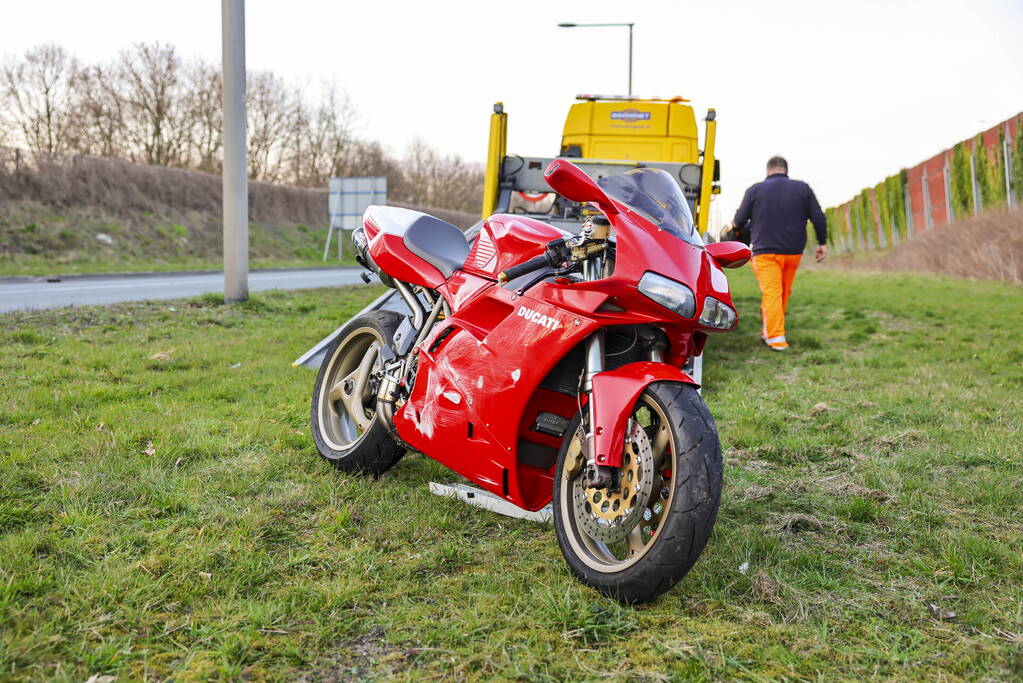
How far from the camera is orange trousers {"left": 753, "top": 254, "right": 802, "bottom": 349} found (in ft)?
27.9

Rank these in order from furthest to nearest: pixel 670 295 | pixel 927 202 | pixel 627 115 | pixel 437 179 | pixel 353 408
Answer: pixel 437 179 < pixel 927 202 < pixel 627 115 < pixel 353 408 < pixel 670 295

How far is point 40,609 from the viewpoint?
8.01 ft

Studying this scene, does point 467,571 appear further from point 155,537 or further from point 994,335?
point 994,335

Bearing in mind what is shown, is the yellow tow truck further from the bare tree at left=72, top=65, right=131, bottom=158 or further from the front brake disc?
the bare tree at left=72, top=65, right=131, bottom=158

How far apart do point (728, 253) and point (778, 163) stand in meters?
6.62

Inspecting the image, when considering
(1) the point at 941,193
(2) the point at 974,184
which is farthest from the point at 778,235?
(1) the point at 941,193

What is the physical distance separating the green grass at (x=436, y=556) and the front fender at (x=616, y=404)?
49cm

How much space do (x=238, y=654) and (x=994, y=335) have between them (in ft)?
29.6

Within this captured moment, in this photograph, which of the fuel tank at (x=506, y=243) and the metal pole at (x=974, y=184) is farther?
the metal pole at (x=974, y=184)

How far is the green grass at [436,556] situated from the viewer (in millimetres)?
2320

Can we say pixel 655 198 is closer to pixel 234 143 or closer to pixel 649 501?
pixel 649 501

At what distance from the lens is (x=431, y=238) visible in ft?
12.8

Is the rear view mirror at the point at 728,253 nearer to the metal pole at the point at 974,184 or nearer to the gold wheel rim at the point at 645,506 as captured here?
the gold wheel rim at the point at 645,506

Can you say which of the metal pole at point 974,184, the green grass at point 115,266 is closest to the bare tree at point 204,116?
the green grass at point 115,266
